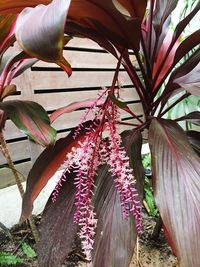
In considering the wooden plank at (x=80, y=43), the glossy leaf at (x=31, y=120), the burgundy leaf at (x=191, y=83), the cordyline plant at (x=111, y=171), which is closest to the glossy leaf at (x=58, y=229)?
the cordyline plant at (x=111, y=171)

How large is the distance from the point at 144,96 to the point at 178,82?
0.47 feet

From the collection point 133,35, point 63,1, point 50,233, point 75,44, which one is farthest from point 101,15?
point 75,44

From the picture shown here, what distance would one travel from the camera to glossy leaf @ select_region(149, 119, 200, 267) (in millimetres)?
396

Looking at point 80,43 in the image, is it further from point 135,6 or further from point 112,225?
point 112,225

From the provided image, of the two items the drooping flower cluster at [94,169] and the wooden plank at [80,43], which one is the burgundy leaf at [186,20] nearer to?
the drooping flower cluster at [94,169]

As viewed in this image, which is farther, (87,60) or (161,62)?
(87,60)

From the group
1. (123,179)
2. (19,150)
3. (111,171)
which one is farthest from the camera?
(19,150)

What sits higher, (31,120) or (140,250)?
(31,120)

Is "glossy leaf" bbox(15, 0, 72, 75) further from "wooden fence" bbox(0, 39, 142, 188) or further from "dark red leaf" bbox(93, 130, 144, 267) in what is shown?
"wooden fence" bbox(0, 39, 142, 188)

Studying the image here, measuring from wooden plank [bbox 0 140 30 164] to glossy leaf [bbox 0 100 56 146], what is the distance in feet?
2.73

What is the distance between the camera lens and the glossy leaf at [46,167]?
592 mm

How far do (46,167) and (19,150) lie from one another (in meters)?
0.90

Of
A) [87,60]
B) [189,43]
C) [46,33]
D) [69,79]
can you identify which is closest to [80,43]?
[87,60]

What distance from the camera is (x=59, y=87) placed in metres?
1.64
